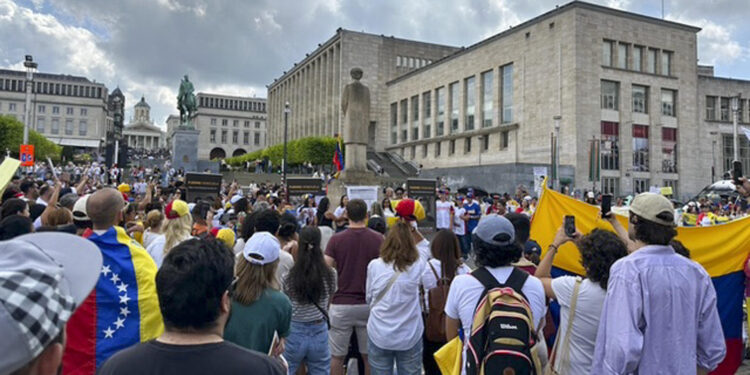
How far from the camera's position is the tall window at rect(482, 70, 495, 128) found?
162 ft

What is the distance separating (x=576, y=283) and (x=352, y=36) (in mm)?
65588

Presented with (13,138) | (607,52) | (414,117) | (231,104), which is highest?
(231,104)

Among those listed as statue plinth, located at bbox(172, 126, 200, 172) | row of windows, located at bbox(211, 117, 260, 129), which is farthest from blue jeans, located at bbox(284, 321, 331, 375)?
row of windows, located at bbox(211, 117, 260, 129)

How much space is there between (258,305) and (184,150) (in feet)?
133

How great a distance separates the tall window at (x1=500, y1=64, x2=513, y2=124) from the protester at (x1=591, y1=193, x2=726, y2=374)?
4563 cm

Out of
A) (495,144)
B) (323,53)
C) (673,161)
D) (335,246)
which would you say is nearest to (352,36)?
(323,53)

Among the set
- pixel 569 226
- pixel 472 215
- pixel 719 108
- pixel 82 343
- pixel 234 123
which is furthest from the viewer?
pixel 234 123

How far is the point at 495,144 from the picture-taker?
47906 millimetres

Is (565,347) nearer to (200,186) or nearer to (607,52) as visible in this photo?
(200,186)

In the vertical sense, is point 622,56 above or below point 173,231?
above

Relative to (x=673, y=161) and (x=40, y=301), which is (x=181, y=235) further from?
(x=673, y=161)

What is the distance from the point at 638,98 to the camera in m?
42.0

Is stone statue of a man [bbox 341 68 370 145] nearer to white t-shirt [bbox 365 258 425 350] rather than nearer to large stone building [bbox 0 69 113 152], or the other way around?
white t-shirt [bbox 365 258 425 350]

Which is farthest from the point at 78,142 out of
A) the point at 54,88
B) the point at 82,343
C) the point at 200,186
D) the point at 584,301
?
the point at 584,301
